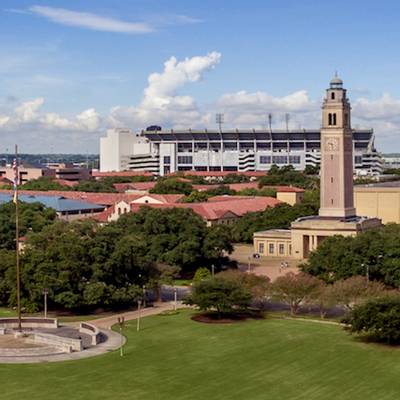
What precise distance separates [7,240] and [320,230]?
33.9 m

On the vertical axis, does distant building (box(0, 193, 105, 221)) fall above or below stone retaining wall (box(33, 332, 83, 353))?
above

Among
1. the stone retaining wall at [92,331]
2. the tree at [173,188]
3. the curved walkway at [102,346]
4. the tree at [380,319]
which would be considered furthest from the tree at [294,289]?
the tree at [173,188]

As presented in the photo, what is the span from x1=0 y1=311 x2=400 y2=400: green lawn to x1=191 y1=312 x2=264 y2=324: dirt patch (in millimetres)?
3035

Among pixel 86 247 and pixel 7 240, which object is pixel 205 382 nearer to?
pixel 86 247

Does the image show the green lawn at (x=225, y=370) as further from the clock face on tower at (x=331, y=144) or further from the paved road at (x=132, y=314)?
the clock face on tower at (x=331, y=144)

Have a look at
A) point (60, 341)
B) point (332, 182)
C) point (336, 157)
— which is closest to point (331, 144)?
point (336, 157)

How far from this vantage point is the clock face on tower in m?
96.3

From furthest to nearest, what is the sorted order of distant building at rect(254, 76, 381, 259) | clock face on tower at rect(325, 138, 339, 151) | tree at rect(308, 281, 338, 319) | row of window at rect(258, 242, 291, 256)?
row of window at rect(258, 242, 291, 256) < clock face on tower at rect(325, 138, 339, 151) < distant building at rect(254, 76, 381, 259) < tree at rect(308, 281, 338, 319)

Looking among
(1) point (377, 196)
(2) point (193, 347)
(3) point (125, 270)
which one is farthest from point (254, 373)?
(1) point (377, 196)

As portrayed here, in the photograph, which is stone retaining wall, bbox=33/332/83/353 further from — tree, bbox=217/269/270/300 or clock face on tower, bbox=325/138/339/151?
clock face on tower, bbox=325/138/339/151

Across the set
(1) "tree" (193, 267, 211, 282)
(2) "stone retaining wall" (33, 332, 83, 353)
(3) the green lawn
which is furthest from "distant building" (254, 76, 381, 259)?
(2) "stone retaining wall" (33, 332, 83, 353)

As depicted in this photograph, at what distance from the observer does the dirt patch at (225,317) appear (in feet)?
196

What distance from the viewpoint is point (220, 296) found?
2356 inches

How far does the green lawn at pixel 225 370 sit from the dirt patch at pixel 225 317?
3.04 metres
